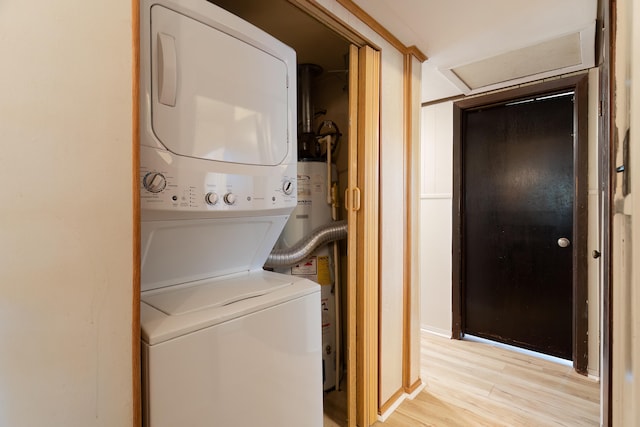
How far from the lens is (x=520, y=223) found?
8.16ft

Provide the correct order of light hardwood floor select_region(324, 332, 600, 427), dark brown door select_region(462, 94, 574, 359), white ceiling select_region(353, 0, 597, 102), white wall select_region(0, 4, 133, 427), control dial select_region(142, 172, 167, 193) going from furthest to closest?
dark brown door select_region(462, 94, 574, 359) < light hardwood floor select_region(324, 332, 600, 427) < white ceiling select_region(353, 0, 597, 102) < control dial select_region(142, 172, 167, 193) < white wall select_region(0, 4, 133, 427)

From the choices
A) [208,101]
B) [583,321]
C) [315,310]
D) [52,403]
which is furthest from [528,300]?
[52,403]

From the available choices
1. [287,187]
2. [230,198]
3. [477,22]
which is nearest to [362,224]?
[287,187]

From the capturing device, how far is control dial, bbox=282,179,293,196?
1266mm

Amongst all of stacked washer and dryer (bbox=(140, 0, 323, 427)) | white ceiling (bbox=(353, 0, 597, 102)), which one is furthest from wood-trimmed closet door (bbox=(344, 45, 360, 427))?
stacked washer and dryer (bbox=(140, 0, 323, 427))

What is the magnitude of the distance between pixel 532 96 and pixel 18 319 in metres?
3.10

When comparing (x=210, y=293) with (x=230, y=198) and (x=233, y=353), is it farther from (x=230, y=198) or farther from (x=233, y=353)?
(x=230, y=198)

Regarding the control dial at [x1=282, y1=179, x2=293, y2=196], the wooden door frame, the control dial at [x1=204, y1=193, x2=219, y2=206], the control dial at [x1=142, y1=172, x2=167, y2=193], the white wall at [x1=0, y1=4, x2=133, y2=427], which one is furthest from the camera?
the wooden door frame

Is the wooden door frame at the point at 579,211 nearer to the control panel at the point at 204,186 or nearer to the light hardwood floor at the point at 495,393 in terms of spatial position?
the light hardwood floor at the point at 495,393

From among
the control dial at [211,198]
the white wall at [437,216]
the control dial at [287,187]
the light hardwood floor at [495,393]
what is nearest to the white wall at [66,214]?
the control dial at [211,198]

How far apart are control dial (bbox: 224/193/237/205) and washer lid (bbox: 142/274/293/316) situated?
32 cm

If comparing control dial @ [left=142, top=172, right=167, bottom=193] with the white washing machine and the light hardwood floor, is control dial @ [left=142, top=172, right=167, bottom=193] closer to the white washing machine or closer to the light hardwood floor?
the white washing machine

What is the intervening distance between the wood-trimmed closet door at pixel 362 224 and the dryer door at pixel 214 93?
490mm

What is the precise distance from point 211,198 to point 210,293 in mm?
331
